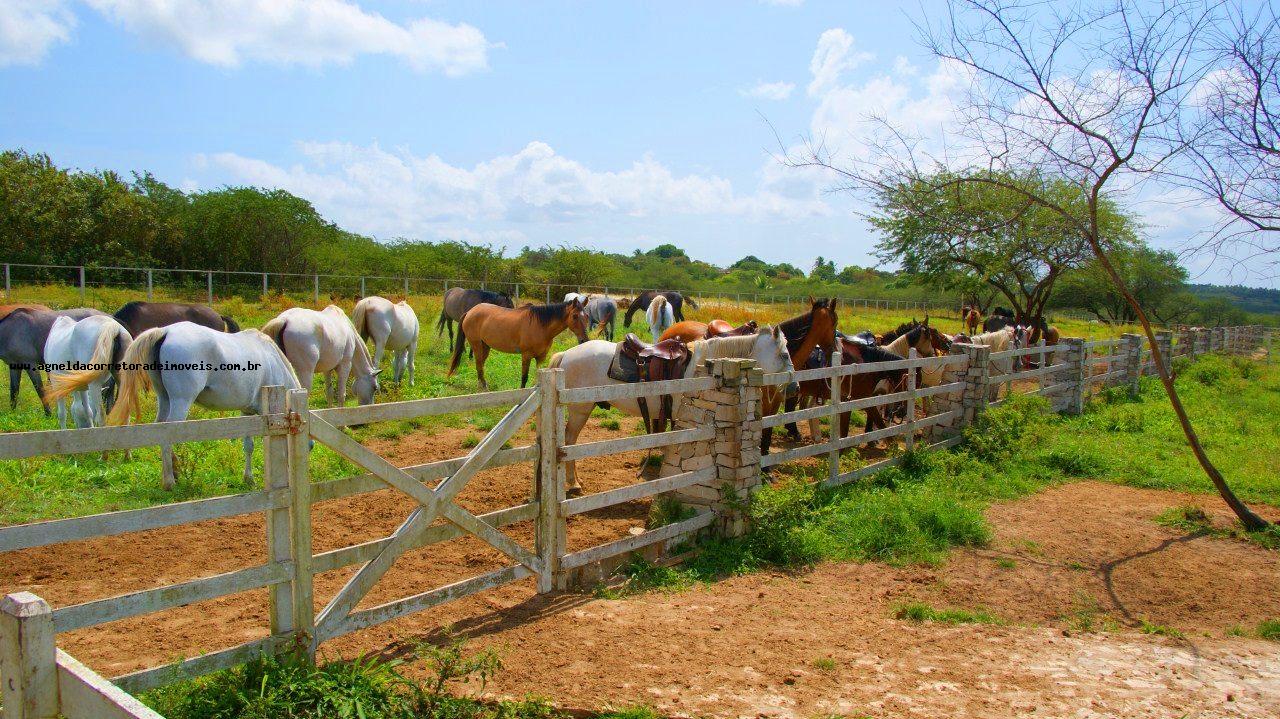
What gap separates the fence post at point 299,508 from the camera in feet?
10.8

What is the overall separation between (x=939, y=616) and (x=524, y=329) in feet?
31.1

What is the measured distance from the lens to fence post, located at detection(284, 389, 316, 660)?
328cm

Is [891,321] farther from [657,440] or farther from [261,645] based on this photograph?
[261,645]

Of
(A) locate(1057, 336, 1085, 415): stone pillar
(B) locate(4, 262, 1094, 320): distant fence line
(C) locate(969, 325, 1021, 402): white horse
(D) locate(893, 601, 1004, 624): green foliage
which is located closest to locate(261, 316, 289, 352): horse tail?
(D) locate(893, 601, 1004, 624): green foliage

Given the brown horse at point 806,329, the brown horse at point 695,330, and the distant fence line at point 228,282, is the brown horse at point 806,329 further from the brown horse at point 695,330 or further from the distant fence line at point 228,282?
the distant fence line at point 228,282

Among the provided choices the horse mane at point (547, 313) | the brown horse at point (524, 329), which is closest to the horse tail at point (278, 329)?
the brown horse at point (524, 329)

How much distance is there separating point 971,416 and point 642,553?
6.16m

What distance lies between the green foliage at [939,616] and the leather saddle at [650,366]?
285 cm

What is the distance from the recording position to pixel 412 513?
377 centimetres

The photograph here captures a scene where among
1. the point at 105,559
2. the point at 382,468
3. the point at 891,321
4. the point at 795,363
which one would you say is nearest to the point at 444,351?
the point at 795,363

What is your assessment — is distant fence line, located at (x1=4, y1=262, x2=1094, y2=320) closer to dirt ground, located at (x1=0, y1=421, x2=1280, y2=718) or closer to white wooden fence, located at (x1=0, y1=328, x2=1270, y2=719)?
dirt ground, located at (x1=0, y1=421, x2=1280, y2=718)

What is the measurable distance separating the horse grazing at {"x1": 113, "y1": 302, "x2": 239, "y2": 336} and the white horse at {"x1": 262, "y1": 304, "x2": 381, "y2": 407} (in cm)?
111

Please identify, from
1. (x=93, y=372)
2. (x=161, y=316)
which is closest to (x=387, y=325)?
(x=161, y=316)

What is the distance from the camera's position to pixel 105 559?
5137 millimetres
